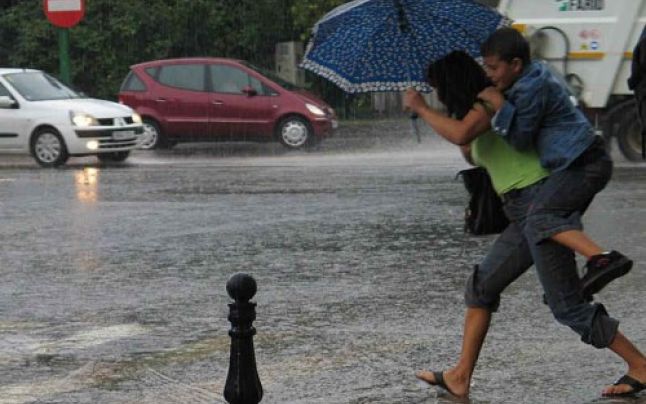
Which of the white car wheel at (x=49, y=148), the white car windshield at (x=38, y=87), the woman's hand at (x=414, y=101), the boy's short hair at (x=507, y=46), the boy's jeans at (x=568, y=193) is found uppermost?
the boy's short hair at (x=507, y=46)

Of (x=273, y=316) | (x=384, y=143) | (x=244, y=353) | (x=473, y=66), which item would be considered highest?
(x=473, y=66)

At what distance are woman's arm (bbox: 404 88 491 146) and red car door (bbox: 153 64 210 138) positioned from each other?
778 inches

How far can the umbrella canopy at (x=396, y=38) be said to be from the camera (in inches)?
268

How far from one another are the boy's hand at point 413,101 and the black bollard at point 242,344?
3.68 feet

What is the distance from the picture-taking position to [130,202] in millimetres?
16625

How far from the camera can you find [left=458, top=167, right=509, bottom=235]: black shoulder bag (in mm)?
6871

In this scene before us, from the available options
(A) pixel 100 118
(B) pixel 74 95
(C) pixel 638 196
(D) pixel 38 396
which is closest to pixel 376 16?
(D) pixel 38 396

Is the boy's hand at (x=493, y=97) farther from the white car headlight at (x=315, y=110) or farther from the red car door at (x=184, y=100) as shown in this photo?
the red car door at (x=184, y=100)

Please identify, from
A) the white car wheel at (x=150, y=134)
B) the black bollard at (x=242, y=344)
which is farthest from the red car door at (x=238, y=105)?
the black bollard at (x=242, y=344)

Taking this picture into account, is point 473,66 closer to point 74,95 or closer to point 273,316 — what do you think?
point 273,316

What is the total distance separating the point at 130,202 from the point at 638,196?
5.47 meters

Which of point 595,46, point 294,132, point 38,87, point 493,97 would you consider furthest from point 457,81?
point 294,132

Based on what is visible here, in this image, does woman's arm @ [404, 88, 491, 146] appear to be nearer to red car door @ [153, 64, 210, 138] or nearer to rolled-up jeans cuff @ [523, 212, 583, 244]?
rolled-up jeans cuff @ [523, 212, 583, 244]

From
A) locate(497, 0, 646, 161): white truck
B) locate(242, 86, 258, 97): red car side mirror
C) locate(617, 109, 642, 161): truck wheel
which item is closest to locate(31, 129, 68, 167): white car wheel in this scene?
locate(242, 86, 258, 97): red car side mirror
